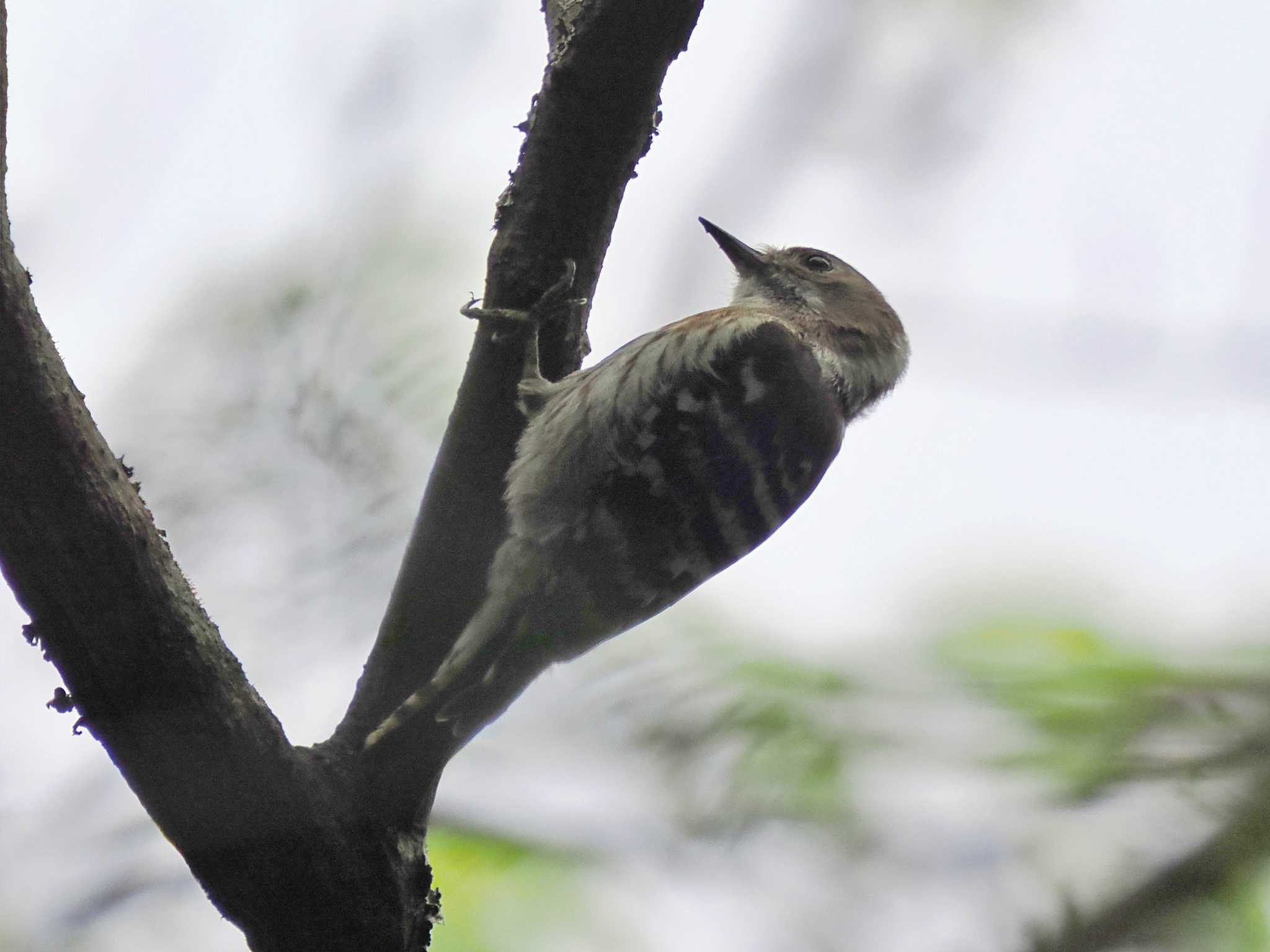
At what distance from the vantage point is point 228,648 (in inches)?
117

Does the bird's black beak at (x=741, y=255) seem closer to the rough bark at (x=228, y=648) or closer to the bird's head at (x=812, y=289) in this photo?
the bird's head at (x=812, y=289)

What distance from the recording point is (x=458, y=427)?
13.3 feet

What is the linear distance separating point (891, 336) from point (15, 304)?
4.20 m

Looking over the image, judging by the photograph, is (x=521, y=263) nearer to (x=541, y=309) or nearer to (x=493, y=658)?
(x=541, y=309)

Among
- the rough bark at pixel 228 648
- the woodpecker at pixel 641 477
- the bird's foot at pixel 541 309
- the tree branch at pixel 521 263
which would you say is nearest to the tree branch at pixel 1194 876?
the rough bark at pixel 228 648

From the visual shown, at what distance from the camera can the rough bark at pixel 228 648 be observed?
2.71 meters

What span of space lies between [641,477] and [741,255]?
1.91 meters

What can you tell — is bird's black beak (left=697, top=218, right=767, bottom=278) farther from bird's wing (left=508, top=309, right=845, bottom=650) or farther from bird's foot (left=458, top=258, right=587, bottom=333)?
bird's foot (left=458, top=258, right=587, bottom=333)

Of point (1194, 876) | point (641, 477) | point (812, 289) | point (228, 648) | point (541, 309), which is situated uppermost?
point (812, 289)

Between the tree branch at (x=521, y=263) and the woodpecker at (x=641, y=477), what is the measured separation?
0.09 metres

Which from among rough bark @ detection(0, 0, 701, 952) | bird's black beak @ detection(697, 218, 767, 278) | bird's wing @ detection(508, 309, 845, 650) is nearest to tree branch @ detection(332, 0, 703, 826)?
rough bark @ detection(0, 0, 701, 952)

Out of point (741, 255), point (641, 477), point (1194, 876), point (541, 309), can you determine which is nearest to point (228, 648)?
point (541, 309)

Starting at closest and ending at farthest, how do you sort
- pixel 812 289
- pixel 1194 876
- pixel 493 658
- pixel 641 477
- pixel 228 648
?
1. pixel 1194 876
2. pixel 228 648
3. pixel 493 658
4. pixel 641 477
5. pixel 812 289

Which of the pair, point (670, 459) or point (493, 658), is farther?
point (670, 459)
